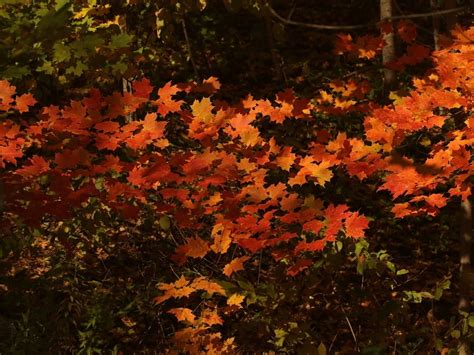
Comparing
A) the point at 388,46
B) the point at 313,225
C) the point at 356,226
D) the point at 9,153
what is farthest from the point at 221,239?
the point at 388,46

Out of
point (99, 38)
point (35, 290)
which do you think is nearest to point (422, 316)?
point (35, 290)

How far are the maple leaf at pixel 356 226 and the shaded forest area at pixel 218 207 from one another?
22 millimetres

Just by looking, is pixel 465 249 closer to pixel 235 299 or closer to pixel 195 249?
pixel 235 299

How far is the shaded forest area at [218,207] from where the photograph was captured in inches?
164

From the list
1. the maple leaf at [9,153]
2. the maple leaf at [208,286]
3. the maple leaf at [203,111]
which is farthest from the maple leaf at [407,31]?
the maple leaf at [9,153]

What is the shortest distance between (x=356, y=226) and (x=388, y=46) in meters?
2.71

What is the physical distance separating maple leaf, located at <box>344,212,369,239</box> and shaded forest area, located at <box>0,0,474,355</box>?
0.02 meters

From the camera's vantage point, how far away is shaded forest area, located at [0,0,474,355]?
4.17m

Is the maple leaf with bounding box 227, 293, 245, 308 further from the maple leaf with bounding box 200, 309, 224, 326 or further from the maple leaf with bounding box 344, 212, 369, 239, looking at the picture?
the maple leaf with bounding box 344, 212, 369, 239

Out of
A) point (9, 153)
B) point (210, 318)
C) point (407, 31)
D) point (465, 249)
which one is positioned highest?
point (407, 31)

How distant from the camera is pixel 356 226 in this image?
161 inches

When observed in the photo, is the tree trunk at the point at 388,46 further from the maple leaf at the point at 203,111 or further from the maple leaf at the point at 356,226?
the maple leaf at the point at 356,226

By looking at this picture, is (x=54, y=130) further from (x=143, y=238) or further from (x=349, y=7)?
(x=349, y=7)

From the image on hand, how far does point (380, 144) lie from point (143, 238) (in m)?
2.81
